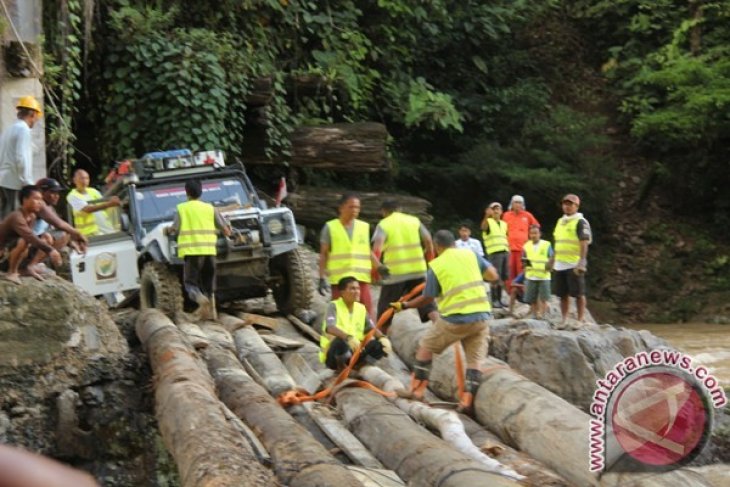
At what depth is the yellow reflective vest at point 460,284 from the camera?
8.84 m

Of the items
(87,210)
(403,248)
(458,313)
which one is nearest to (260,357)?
(403,248)

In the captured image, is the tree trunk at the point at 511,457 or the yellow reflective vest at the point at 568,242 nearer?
the tree trunk at the point at 511,457

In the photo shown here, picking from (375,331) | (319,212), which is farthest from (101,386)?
(319,212)

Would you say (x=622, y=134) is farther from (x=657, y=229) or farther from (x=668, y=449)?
(x=668, y=449)

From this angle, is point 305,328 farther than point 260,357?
Yes

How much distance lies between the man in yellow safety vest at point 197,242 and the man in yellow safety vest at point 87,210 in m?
1.61

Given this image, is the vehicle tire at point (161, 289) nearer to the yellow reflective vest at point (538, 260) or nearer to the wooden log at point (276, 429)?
the wooden log at point (276, 429)

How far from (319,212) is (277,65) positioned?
3240 mm

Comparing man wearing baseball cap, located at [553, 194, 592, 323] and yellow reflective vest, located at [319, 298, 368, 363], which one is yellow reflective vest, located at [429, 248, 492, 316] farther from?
man wearing baseball cap, located at [553, 194, 592, 323]

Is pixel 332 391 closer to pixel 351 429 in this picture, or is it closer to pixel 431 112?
pixel 351 429

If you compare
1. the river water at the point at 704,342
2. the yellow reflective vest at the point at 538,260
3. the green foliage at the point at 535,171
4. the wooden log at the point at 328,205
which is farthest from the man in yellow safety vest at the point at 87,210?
the green foliage at the point at 535,171

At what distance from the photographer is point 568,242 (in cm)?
1370

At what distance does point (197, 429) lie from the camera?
253 inches

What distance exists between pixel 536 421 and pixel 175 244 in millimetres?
5713
